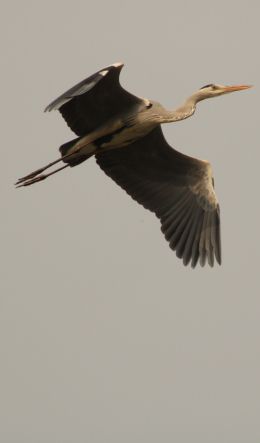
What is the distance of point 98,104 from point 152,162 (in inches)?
63.3

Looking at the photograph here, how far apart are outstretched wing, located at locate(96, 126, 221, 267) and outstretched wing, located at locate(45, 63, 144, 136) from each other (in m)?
0.86

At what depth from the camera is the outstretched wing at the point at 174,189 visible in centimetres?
1477

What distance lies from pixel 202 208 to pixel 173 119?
5.40 feet

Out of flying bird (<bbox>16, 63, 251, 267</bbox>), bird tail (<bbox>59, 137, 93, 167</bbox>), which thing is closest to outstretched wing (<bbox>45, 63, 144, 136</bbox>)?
flying bird (<bbox>16, 63, 251, 267</bbox>)

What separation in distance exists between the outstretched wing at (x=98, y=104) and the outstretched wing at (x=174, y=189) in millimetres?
861

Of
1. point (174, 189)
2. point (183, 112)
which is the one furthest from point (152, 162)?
point (183, 112)

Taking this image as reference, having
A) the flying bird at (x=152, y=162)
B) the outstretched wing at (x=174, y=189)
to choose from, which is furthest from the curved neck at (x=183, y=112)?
the outstretched wing at (x=174, y=189)

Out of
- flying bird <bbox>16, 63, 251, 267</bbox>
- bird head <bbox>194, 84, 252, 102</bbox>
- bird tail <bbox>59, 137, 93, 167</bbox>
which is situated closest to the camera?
flying bird <bbox>16, 63, 251, 267</bbox>

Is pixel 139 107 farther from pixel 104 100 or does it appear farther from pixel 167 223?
pixel 167 223

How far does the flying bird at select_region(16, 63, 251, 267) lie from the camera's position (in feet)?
45.0

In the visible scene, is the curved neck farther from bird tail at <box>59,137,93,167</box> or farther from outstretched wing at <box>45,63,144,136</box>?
bird tail at <box>59,137,93,167</box>

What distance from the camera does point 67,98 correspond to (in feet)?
38.8

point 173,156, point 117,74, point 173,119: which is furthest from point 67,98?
point 173,156

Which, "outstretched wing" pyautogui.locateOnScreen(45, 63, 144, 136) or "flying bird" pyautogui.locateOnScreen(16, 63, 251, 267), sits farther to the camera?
"flying bird" pyautogui.locateOnScreen(16, 63, 251, 267)
